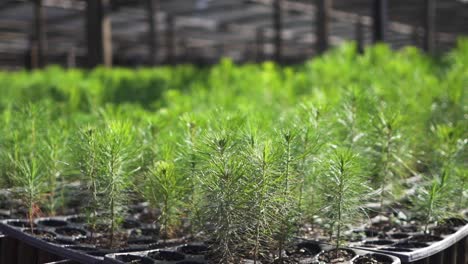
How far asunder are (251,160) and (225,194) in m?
0.13

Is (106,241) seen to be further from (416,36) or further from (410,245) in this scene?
(416,36)

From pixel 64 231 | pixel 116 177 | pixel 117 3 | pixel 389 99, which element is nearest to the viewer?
pixel 116 177

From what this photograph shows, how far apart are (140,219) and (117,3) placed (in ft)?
49.2

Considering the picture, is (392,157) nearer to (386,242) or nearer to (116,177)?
(386,242)

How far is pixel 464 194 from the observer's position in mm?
2480

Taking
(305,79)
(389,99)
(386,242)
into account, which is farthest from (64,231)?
(305,79)

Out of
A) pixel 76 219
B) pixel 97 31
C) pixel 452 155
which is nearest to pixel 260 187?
pixel 76 219

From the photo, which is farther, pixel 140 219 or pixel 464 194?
pixel 140 219

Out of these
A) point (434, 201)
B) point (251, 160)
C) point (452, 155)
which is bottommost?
point (434, 201)

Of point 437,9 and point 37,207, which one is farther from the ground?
point 437,9

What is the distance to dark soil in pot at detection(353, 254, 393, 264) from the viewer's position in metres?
1.96

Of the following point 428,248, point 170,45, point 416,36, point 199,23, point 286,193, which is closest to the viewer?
point 286,193

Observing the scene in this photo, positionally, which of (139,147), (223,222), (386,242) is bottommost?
(386,242)

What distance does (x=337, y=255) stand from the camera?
2.02 m
